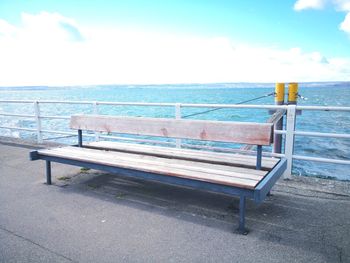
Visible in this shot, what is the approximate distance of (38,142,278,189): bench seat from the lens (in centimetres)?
327

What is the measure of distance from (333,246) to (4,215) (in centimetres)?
367

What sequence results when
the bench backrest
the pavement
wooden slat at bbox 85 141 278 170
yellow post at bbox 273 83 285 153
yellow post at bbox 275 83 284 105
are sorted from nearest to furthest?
the pavement < the bench backrest < wooden slat at bbox 85 141 278 170 < yellow post at bbox 273 83 285 153 < yellow post at bbox 275 83 284 105

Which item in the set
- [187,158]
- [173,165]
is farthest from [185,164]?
[187,158]

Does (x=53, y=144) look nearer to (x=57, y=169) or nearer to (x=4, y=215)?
(x=57, y=169)

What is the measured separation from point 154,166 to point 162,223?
73cm

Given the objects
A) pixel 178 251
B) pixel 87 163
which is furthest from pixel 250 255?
pixel 87 163

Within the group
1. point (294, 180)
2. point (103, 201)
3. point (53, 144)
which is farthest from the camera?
point (53, 144)

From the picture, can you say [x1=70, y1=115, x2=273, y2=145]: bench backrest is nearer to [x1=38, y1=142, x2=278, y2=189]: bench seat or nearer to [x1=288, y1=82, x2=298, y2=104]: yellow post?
[x1=38, y1=142, x2=278, y2=189]: bench seat

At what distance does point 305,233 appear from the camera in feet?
10.3

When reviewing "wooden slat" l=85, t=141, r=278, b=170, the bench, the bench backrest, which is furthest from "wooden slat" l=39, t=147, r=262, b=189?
the bench backrest

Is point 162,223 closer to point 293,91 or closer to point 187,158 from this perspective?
point 187,158

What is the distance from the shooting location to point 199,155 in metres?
4.36

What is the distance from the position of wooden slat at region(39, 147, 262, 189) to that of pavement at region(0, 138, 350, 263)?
51 centimetres

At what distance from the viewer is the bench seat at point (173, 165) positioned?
129 inches
